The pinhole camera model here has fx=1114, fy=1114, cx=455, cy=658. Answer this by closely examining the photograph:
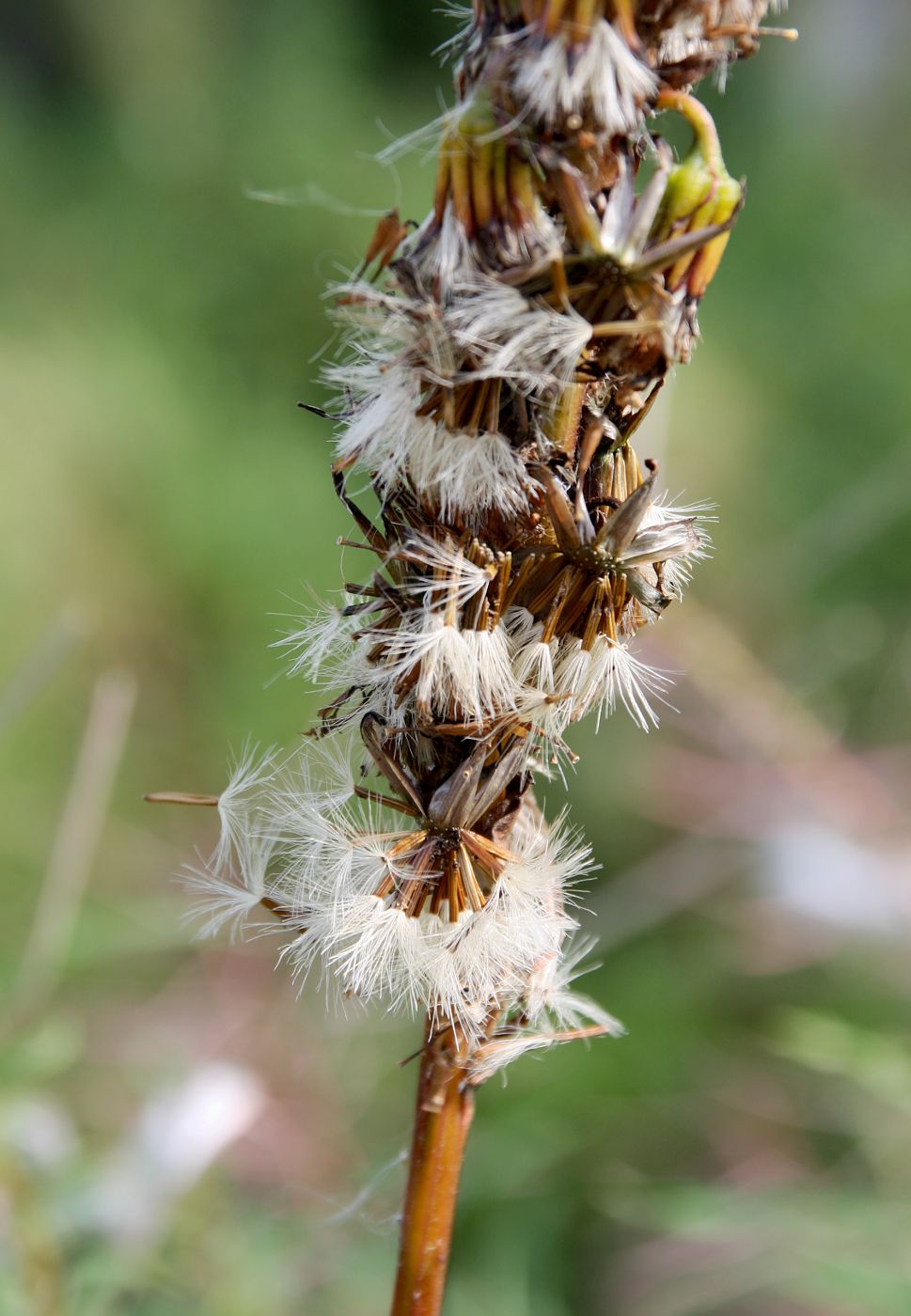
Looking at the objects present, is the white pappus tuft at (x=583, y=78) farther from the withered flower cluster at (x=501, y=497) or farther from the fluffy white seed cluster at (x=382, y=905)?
the fluffy white seed cluster at (x=382, y=905)

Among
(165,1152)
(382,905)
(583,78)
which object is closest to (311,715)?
(165,1152)

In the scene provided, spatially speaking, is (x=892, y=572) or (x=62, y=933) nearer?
(x=62, y=933)

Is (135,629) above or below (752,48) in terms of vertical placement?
above

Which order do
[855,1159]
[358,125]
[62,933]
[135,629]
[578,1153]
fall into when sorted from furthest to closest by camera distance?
[358,125], [135,629], [578,1153], [855,1159], [62,933]

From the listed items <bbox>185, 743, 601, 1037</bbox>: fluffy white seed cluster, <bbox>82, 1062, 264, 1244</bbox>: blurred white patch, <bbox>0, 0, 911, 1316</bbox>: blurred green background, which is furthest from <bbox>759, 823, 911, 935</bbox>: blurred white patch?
<bbox>185, 743, 601, 1037</bbox>: fluffy white seed cluster

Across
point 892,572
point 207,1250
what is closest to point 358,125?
point 892,572

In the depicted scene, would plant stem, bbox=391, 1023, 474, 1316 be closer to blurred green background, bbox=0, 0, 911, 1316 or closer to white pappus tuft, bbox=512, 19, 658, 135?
blurred green background, bbox=0, 0, 911, 1316

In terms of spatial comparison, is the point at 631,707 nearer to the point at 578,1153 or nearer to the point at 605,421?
the point at 605,421
